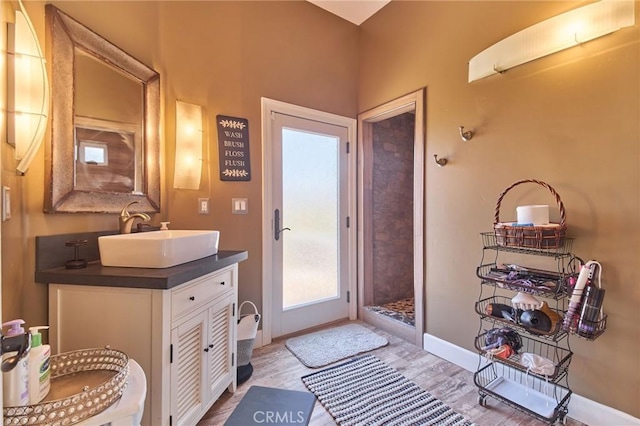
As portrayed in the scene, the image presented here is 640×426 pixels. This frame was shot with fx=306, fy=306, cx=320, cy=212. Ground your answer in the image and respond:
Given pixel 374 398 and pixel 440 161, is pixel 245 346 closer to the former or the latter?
pixel 374 398

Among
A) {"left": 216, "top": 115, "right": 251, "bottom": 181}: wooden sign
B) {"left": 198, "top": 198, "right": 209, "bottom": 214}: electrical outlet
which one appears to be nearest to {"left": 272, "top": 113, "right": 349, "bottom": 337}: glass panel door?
{"left": 216, "top": 115, "right": 251, "bottom": 181}: wooden sign

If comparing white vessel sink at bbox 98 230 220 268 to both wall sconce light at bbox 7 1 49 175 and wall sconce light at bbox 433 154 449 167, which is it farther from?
wall sconce light at bbox 433 154 449 167

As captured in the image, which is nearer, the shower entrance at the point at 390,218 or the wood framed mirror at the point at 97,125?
the wood framed mirror at the point at 97,125

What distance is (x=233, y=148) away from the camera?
2391 mm

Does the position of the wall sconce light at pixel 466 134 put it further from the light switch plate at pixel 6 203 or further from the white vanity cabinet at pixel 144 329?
the light switch plate at pixel 6 203

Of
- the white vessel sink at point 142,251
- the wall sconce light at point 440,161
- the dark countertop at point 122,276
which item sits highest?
the wall sconce light at point 440,161

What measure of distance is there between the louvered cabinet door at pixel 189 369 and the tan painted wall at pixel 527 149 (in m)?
1.72

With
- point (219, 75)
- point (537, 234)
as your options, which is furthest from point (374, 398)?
point (219, 75)

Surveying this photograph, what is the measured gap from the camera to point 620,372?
1549 millimetres

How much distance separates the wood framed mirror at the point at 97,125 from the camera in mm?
1432

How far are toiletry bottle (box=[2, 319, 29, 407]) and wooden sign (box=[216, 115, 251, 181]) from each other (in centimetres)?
156

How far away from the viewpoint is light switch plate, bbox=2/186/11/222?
113cm

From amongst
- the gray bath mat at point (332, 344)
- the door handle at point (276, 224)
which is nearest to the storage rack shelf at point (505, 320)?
the gray bath mat at point (332, 344)

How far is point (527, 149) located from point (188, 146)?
222cm
